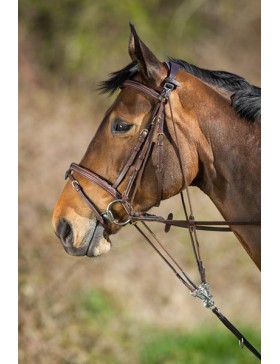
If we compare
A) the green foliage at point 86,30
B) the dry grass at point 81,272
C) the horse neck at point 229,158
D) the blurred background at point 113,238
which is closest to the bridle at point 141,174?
the horse neck at point 229,158

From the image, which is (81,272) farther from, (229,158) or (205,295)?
(229,158)

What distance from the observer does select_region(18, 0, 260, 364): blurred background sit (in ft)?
23.2

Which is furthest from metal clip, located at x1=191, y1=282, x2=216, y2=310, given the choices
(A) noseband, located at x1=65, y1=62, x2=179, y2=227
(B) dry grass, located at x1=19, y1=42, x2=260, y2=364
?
(B) dry grass, located at x1=19, y1=42, x2=260, y2=364

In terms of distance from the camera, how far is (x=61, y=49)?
515 inches

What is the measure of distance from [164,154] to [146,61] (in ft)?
1.74

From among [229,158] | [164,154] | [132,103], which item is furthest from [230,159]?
[132,103]

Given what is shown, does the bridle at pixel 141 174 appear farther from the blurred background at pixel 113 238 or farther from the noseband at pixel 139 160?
the blurred background at pixel 113 238

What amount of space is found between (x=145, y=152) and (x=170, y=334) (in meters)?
5.11

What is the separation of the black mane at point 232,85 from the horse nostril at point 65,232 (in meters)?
0.83

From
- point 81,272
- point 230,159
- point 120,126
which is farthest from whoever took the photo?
point 81,272

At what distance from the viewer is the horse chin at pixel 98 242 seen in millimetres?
3408

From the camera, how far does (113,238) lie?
917 cm
